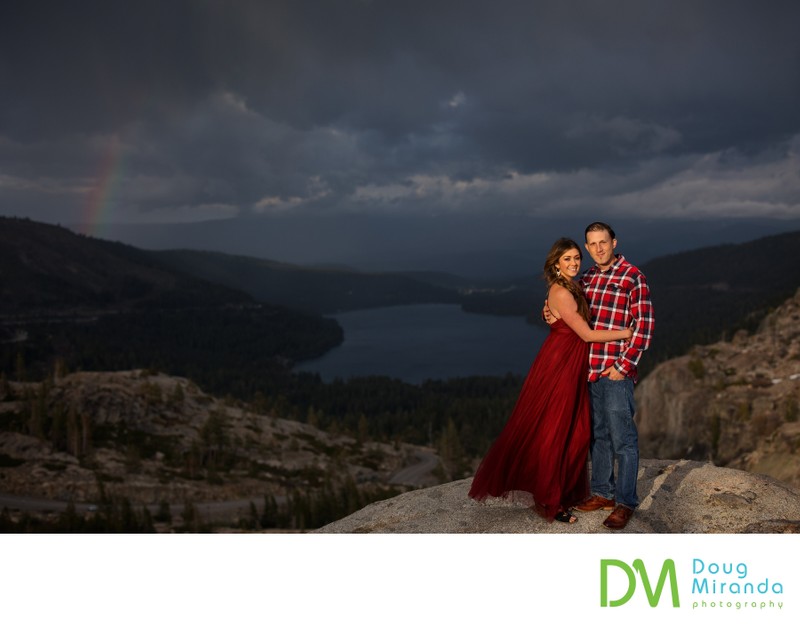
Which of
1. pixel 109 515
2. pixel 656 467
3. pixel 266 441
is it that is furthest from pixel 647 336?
pixel 266 441

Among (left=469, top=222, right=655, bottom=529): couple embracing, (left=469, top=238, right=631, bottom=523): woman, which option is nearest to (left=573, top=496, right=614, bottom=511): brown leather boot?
(left=469, top=222, right=655, bottom=529): couple embracing

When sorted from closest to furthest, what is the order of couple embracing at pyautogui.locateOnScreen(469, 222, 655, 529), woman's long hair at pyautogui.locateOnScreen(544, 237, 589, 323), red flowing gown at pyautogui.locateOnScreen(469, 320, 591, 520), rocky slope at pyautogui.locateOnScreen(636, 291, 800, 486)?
couple embracing at pyautogui.locateOnScreen(469, 222, 655, 529) → woman's long hair at pyautogui.locateOnScreen(544, 237, 589, 323) → red flowing gown at pyautogui.locateOnScreen(469, 320, 591, 520) → rocky slope at pyautogui.locateOnScreen(636, 291, 800, 486)

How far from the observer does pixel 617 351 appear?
981cm

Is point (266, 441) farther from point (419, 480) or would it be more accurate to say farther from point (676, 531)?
point (676, 531)

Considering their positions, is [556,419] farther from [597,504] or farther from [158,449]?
[158,449]

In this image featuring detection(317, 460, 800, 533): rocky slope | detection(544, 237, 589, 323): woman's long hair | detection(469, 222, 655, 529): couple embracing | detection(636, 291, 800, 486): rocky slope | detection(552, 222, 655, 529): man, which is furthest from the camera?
detection(636, 291, 800, 486): rocky slope

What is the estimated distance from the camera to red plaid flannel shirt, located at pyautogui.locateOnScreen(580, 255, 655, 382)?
947 centimetres

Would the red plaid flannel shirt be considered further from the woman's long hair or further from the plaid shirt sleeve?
the woman's long hair

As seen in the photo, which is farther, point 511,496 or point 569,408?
point 511,496

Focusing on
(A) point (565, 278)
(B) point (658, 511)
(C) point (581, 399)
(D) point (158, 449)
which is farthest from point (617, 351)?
(D) point (158, 449)

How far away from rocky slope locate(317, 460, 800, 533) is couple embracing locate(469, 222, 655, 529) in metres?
0.41
